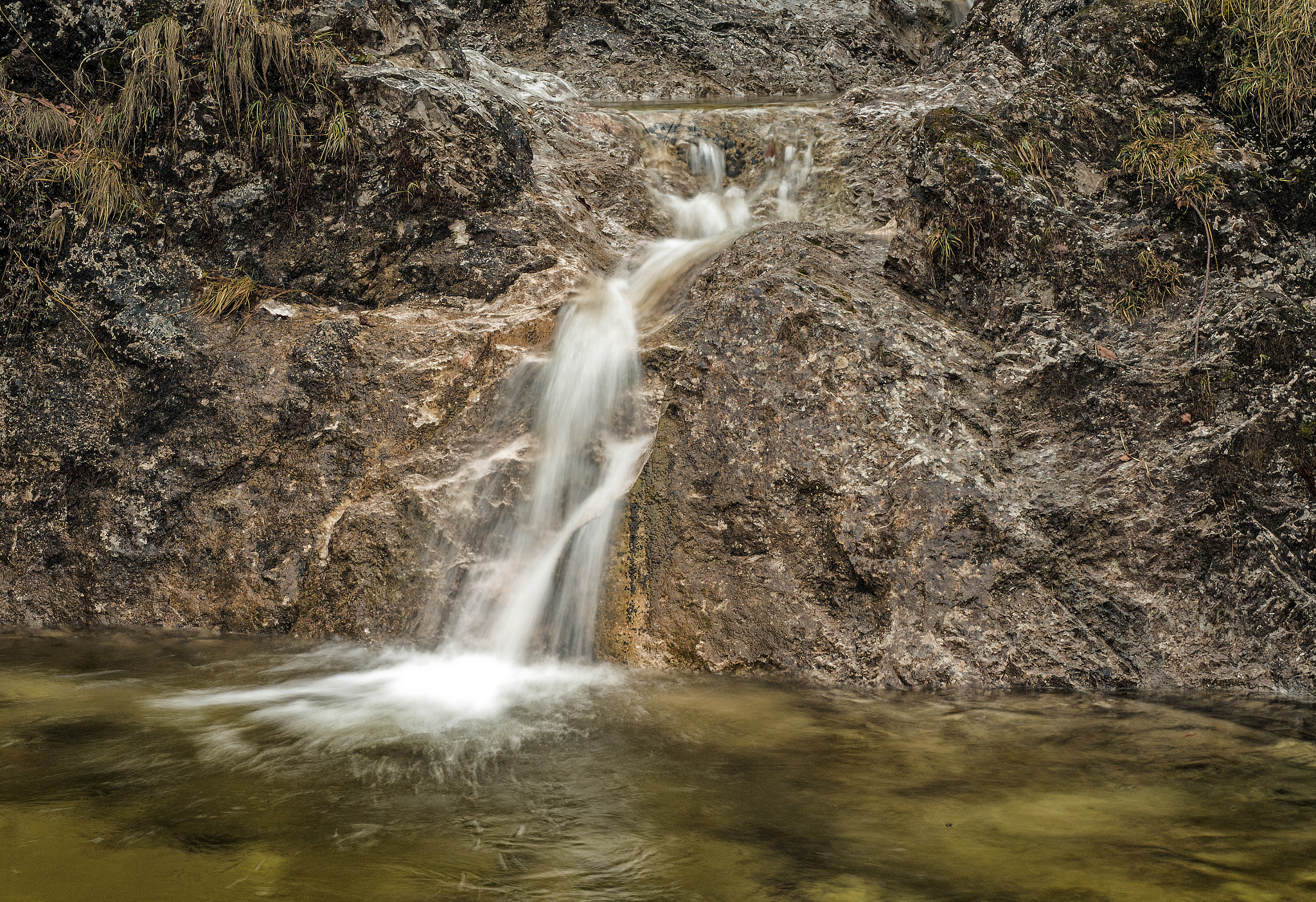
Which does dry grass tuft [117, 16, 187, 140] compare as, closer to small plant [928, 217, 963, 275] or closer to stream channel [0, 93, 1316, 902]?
stream channel [0, 93, 1316, 902]

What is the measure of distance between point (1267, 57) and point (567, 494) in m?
4.38

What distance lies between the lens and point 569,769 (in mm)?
2885

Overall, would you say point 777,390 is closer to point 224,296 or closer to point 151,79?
point 224,296

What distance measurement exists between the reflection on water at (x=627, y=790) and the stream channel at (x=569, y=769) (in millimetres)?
11

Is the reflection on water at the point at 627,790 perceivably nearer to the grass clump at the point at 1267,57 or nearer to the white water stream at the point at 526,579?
the white water stream at the point at 526,579

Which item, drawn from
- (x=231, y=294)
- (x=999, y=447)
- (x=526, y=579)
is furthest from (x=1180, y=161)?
(x=231, y=294)

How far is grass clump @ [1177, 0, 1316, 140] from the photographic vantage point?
4.36m

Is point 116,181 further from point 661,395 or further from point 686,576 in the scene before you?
point 686,576

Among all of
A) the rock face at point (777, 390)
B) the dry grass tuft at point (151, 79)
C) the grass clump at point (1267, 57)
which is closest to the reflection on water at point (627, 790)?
the rock face at point (777, 390)

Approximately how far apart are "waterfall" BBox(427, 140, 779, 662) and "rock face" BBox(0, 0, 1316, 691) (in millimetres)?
198

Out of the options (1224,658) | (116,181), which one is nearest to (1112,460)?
(1224,658)

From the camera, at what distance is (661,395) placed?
15.4ft

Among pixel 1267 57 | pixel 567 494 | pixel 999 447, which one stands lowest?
pixel 567 494

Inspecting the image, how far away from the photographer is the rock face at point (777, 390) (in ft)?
12.1
